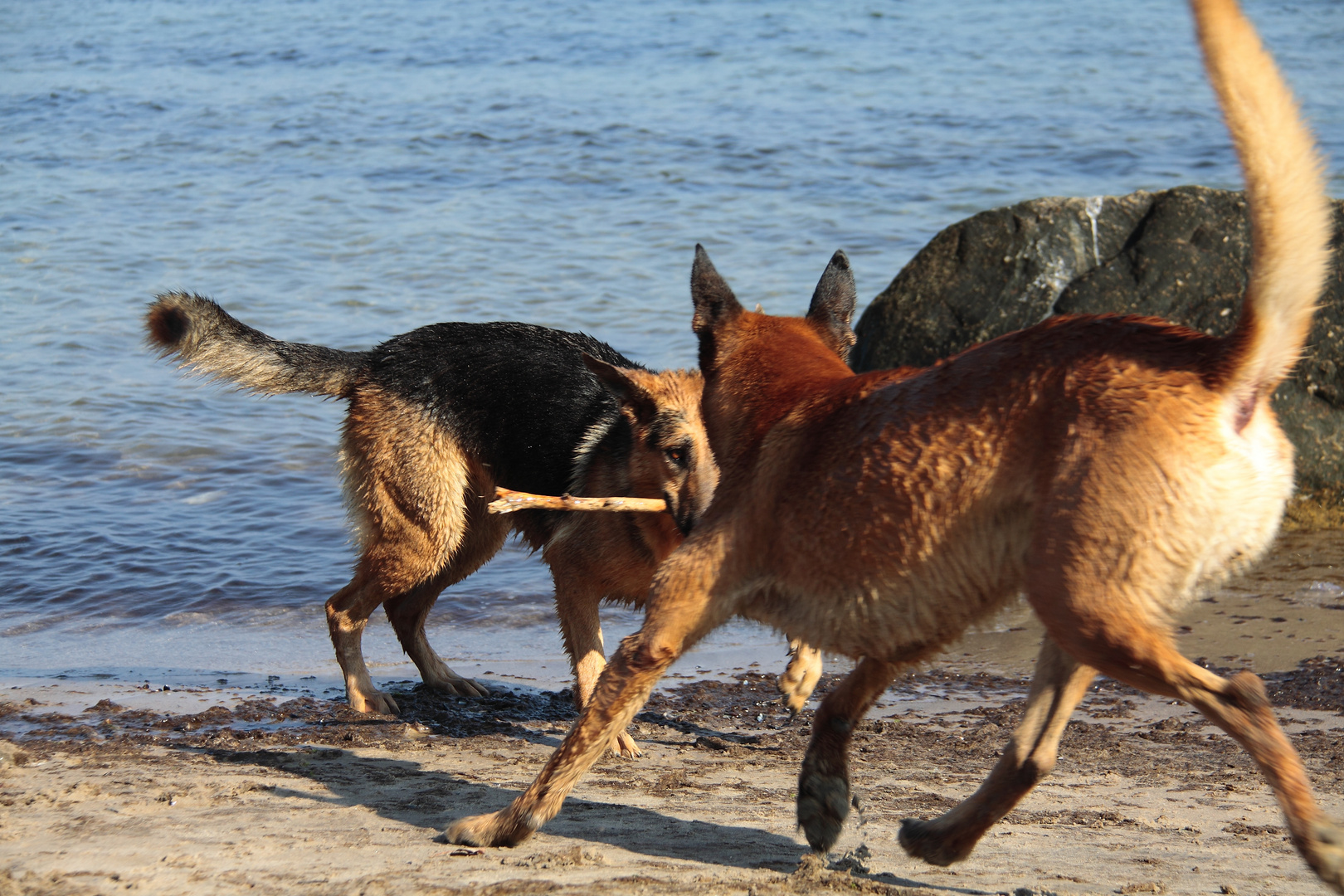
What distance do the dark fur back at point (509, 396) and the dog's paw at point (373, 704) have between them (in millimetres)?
1102

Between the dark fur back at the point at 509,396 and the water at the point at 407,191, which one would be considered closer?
the dark fur back at the point at 509,396

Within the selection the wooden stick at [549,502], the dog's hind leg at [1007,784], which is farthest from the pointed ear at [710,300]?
the dog's hind leg at [1007,784]

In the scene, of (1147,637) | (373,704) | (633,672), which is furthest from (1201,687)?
(373,704)

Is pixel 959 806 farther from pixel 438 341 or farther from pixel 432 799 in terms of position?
pixel 438 341

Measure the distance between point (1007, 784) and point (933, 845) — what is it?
0.27 metres

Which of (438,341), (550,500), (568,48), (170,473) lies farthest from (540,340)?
(568,48)

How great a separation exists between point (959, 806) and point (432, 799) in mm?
1774

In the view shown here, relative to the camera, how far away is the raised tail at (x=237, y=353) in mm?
5887

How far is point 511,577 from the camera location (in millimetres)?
7621

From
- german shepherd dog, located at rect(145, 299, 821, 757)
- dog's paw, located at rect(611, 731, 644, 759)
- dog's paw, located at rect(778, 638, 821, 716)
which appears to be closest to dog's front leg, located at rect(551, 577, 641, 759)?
german shepherd dog, located at rect(145, 299, 821, 757)

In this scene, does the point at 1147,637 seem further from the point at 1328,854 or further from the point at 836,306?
the point at 836,306

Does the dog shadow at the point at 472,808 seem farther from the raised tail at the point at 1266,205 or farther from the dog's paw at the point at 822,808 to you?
the raised tail at the point at 1266,205

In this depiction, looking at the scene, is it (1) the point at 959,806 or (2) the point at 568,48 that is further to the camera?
(2) the point at 568,48

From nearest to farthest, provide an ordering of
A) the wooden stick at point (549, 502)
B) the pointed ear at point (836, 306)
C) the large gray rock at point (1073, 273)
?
the wooden stick at point (549, 502)
the pointed ear at point (836, 306)
the large gray rock at point (1073, 273)
